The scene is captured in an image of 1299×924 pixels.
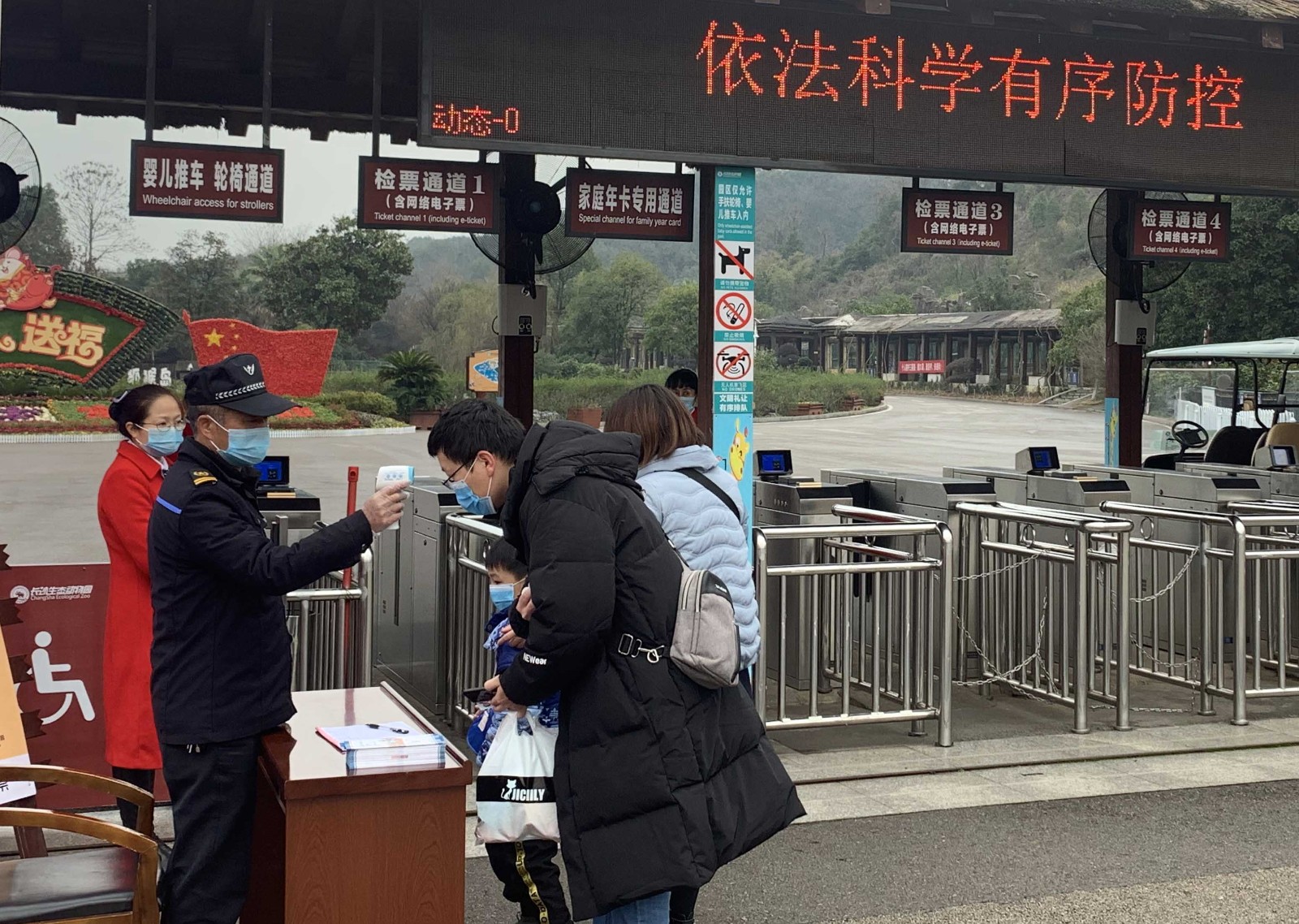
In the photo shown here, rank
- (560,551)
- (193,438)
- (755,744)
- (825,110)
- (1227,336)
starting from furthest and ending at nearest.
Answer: (1227,336) → (825,110) → (193,438) → (755,744) → (560,551)

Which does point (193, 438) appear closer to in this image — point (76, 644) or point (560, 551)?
point (560, 551)

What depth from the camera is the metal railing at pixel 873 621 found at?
5.89m

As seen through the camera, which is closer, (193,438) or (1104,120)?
(193,438)

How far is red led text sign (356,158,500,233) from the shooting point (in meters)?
7.71

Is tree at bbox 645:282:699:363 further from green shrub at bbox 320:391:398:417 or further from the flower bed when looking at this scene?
the flower bed

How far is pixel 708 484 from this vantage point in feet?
12.4

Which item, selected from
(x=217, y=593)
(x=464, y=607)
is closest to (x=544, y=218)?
(x=464, y=607)

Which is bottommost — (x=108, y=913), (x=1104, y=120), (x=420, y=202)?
(x=108, y=913)

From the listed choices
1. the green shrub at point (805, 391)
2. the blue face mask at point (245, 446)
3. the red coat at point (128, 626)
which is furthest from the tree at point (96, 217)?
the blue face mask at point (245, 446)

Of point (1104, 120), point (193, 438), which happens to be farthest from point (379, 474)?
point (1104, 120)

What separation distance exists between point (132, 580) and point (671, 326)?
120ft

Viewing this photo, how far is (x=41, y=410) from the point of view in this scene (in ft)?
107

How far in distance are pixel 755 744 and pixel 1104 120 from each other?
5.78 meters

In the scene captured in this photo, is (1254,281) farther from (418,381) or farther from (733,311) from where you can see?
(733,311)
